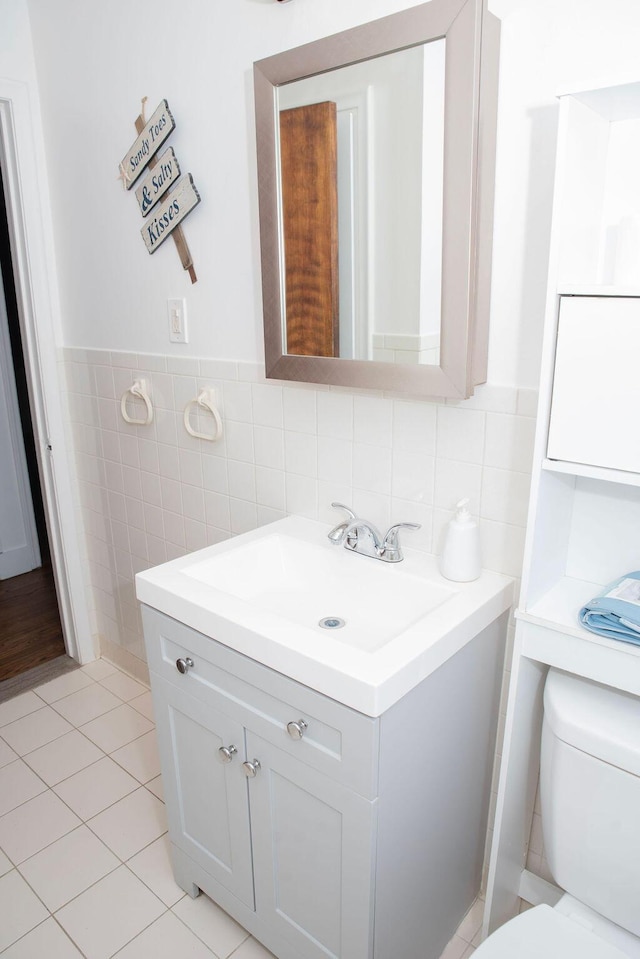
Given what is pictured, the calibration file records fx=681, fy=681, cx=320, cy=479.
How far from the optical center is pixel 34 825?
200 cm

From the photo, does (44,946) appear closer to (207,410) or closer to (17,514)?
(207,410)

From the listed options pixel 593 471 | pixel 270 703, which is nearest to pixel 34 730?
pixel 270 703

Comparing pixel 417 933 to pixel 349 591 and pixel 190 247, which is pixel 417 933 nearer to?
pixel 349 591

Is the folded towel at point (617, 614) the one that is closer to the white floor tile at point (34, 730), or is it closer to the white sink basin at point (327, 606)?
the white sink basin at point (327, 606)

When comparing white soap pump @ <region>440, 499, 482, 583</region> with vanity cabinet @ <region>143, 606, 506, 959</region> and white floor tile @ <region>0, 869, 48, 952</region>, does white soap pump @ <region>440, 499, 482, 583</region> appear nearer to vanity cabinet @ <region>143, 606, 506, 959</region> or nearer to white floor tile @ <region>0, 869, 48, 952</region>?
vanity cabinet @ <region>143, 606, 506, 959</region>

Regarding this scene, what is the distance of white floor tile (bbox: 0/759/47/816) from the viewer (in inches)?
82.1

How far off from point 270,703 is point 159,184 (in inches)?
58.4

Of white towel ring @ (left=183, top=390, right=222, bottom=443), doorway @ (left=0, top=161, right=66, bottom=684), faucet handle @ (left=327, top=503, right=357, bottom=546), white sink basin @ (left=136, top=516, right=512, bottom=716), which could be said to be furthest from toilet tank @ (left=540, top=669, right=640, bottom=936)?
doorway @ (left=0, top=161, right=66, bottom=684)

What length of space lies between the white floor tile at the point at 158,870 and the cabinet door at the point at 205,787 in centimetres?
17

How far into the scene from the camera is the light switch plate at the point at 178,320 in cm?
202

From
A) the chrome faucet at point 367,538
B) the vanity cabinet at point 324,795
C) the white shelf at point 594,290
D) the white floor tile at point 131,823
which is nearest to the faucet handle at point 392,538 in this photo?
the chrome faucet at point 367,538

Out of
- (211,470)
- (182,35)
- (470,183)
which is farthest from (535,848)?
(182,35)

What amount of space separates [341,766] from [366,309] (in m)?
0.94

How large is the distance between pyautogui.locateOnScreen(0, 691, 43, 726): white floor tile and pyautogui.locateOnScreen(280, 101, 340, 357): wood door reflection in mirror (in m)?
1.76
